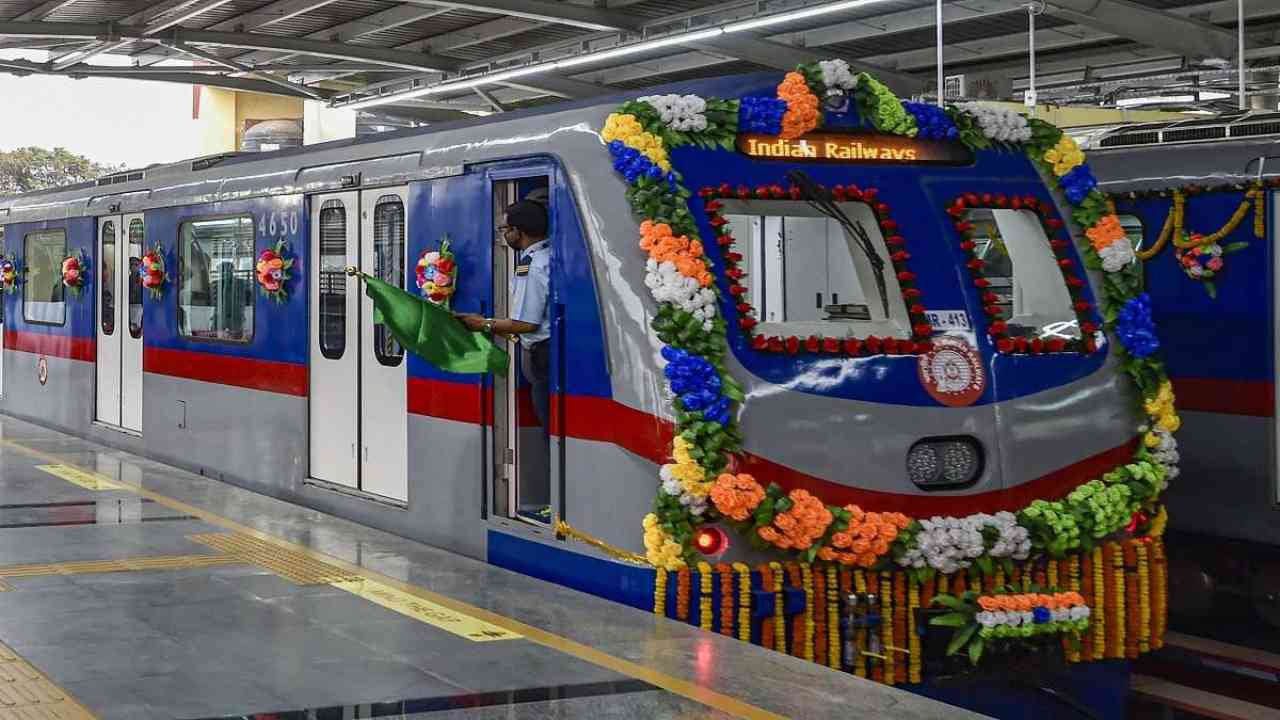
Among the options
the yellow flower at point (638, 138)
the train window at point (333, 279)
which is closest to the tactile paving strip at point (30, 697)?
the yellow flower at point (638, 138)

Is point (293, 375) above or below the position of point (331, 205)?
below

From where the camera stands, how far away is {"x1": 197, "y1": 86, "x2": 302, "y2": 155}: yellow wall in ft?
116

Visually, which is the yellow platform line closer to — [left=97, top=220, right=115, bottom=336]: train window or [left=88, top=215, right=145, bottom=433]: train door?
[left=88, top=215, right=145, bottom=433]: train door

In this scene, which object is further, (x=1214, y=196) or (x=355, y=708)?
(x=1214, y=196)

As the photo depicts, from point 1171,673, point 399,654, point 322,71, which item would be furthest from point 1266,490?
point 322,71

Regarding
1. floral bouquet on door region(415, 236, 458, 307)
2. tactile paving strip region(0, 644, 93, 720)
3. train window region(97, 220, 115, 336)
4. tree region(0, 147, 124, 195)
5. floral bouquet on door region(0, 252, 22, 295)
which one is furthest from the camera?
tree region(0, 147, 124, 195)

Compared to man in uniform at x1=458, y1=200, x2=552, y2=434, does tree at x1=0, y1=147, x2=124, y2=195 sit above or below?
above

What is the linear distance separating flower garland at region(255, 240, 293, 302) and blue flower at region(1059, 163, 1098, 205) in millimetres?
5419

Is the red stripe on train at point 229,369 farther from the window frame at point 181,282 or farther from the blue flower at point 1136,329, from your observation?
the blue flower at point 1136,329

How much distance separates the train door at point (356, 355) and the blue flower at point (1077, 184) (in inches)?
149

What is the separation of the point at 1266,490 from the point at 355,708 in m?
6.12

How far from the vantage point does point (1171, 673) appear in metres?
9.70

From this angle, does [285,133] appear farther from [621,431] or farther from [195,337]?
[621,431]

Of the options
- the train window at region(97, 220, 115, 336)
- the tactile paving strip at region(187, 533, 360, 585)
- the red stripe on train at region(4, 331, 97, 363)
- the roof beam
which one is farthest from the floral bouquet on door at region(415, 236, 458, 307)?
the roof beam
